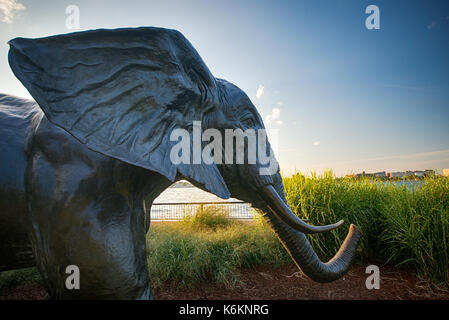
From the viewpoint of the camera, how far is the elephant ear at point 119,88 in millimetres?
1132

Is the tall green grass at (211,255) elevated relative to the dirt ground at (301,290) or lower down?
elevated

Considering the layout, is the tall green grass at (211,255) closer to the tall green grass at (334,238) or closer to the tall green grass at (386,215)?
the tall green grass at (334,238)

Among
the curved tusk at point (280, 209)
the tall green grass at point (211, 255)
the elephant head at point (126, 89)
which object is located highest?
the elephant head at point (126, 89)

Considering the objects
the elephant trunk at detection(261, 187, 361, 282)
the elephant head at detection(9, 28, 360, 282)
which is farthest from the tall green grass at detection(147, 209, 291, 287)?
the elephant head at detection(9, 28, 360, 282)

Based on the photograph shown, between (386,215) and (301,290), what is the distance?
2357 mm

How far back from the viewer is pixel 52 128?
Result: 1.35m

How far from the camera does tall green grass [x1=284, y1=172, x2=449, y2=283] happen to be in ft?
13.6

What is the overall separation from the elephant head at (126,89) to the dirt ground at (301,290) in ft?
10.7

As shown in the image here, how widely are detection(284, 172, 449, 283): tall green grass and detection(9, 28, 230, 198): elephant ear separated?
4.41m

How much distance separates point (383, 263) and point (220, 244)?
10.6 ft

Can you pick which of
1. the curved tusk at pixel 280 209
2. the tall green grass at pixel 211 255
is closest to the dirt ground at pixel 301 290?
the tall green grass at pixel 211 255
